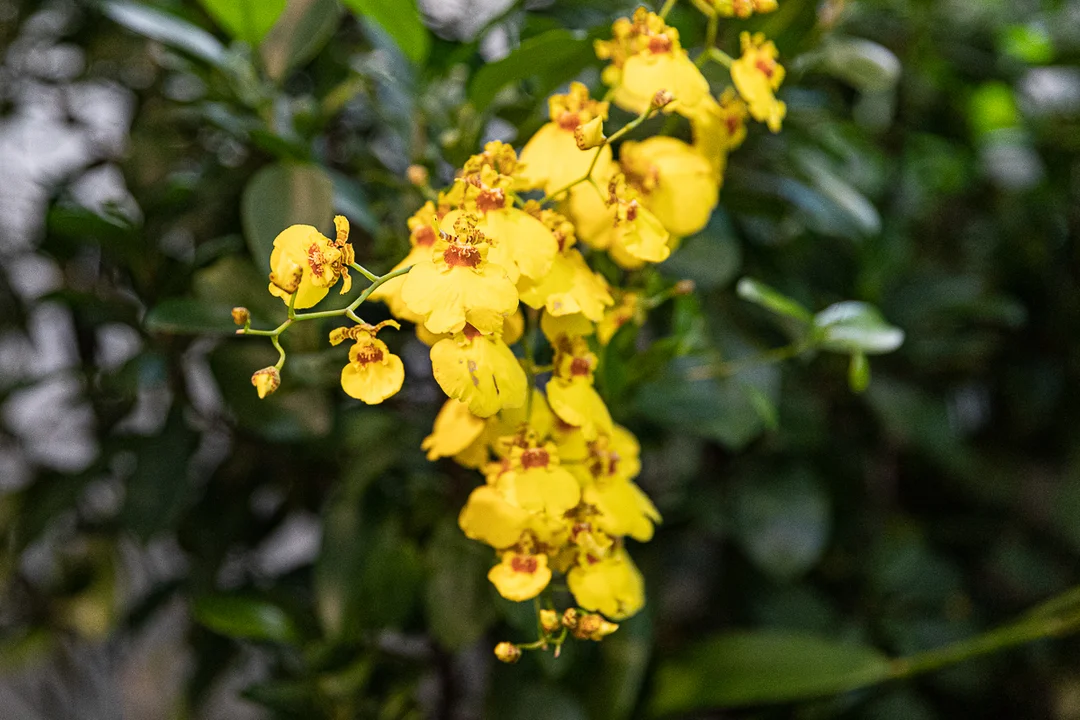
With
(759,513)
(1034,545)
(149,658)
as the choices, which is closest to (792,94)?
(759,513)

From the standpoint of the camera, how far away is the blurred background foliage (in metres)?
0.62

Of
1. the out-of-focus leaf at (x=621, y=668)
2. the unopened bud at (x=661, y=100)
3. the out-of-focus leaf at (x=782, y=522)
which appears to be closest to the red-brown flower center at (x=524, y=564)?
the unopened bud at (x=661, y=100)

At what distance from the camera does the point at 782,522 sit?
80cm

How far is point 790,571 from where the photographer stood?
786 millimetres

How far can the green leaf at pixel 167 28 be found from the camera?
0.61 metres

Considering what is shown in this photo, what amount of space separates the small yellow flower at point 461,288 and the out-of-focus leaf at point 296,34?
0.33m

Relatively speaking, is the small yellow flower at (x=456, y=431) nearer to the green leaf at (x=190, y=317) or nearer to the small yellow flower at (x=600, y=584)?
the small yellow flower at (x=600, y=584)

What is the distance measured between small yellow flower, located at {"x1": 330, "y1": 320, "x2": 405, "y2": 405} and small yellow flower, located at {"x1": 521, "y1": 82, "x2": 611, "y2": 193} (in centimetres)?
12

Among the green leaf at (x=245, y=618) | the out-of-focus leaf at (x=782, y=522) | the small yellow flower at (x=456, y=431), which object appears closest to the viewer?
the small yellow flower at (x=456, y=431)

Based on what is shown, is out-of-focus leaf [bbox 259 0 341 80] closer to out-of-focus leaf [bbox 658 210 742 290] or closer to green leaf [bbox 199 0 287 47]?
green leaf [bbox 199 0 287 47]

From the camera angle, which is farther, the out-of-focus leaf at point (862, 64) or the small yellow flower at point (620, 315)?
the out-of-focus leaf at point (862, 64)

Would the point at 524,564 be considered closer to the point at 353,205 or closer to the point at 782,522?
the point at 353,205

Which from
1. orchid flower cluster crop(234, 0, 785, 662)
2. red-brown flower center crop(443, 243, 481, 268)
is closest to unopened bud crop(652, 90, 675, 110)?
orchid flower cluster crop(234, 0, 785, 662)

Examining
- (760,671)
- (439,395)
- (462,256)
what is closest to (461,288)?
(462,256)
